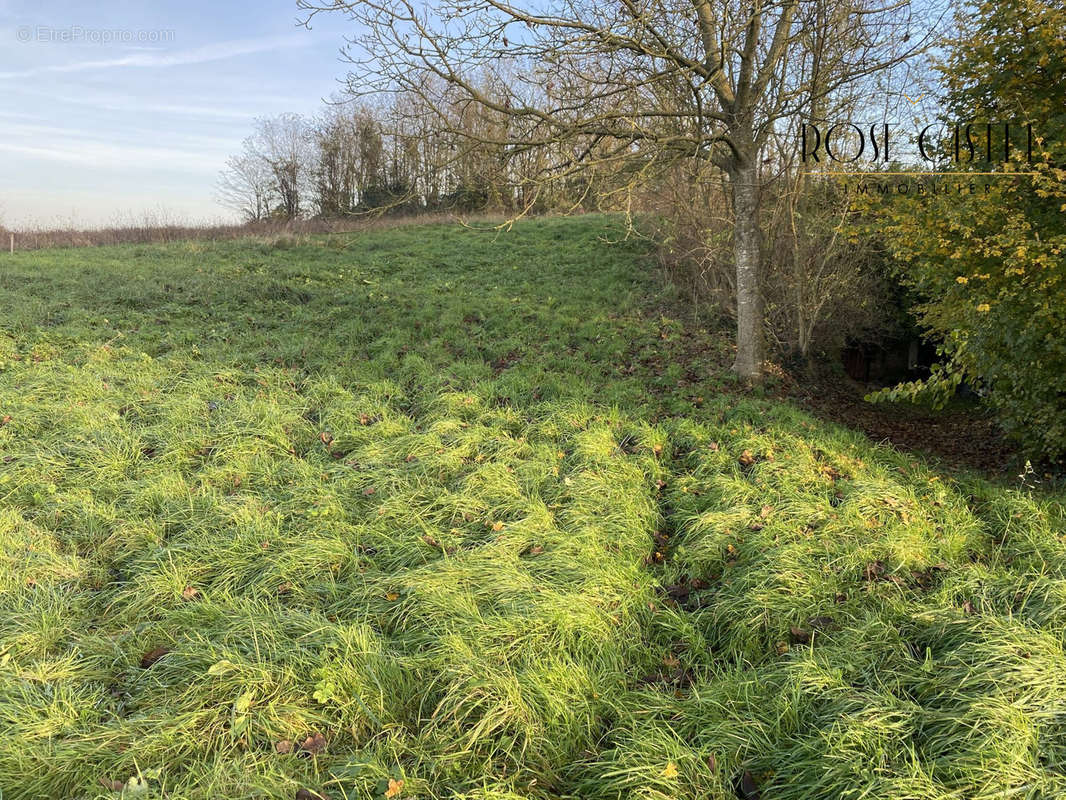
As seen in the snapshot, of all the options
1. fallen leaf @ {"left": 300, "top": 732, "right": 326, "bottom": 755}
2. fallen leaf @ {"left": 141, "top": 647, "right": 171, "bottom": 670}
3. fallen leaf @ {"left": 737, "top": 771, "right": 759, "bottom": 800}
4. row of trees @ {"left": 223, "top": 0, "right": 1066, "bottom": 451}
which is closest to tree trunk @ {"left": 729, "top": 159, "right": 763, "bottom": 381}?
row of trees @ {"left": 223, "top": 0, "right": 1066, "bottom": 451}

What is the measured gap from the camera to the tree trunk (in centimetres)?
708

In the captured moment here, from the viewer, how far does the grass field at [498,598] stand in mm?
2297

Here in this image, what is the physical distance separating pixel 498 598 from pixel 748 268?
5788 mm

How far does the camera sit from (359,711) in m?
2.56

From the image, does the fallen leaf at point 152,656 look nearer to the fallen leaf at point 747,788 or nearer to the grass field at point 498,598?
the grass field at point 498,598

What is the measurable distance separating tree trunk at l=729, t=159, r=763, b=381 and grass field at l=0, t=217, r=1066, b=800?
1.13m

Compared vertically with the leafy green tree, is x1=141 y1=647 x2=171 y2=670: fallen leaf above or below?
below

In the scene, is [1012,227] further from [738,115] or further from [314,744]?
[314,744]

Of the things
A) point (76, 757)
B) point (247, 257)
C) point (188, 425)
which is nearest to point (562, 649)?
point (76, 757)

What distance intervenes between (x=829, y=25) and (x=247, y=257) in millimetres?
13357

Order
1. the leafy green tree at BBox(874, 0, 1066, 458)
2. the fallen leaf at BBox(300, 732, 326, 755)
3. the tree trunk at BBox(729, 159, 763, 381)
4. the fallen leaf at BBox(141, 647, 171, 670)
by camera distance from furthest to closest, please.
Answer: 1. the tree trunk at BBox(729, 159, 763, 381)
2. the leafy green tree at BBox(874, 0, 1066, 458)
3. the fallen leaf at BBox(141, 647, 171, 670)
4. the fallen leaf at BBox(300, 732, 326, 755)

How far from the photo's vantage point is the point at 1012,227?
16.4 ft

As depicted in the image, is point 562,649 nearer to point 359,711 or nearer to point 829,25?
point 359,711

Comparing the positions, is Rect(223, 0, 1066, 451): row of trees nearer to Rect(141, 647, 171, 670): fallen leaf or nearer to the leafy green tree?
the leafy green tree
